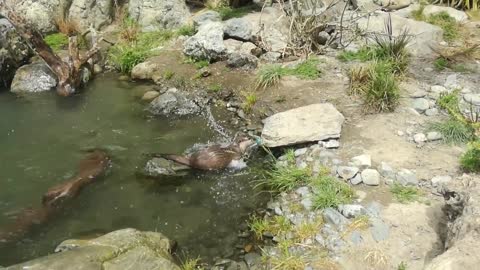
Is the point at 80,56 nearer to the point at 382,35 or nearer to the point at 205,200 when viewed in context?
the point at 205,200

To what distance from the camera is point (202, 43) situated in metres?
10.0

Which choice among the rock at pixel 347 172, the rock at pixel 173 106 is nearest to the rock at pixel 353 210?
the rock at pixel 347 172

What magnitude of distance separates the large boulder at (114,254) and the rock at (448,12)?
852 centimetres

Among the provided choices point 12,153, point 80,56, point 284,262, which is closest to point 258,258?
point 284,262

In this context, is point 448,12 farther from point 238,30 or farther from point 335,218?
point 335,218

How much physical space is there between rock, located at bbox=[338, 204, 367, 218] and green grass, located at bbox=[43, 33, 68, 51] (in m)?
8.19

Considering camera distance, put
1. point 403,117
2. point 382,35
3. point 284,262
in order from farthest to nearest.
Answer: point 382,35 < point 403,117 < point 284,262

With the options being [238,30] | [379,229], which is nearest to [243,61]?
[238,30]

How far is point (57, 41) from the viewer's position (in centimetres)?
1122

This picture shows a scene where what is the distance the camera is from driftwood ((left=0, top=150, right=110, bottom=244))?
5520 mm

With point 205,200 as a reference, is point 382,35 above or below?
above

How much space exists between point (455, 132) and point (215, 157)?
10.7 ft

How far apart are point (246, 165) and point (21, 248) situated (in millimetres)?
3036

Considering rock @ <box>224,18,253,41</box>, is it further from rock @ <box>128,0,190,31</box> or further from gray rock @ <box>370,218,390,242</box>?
gray rock @ <box>370,218,390,242</box>
